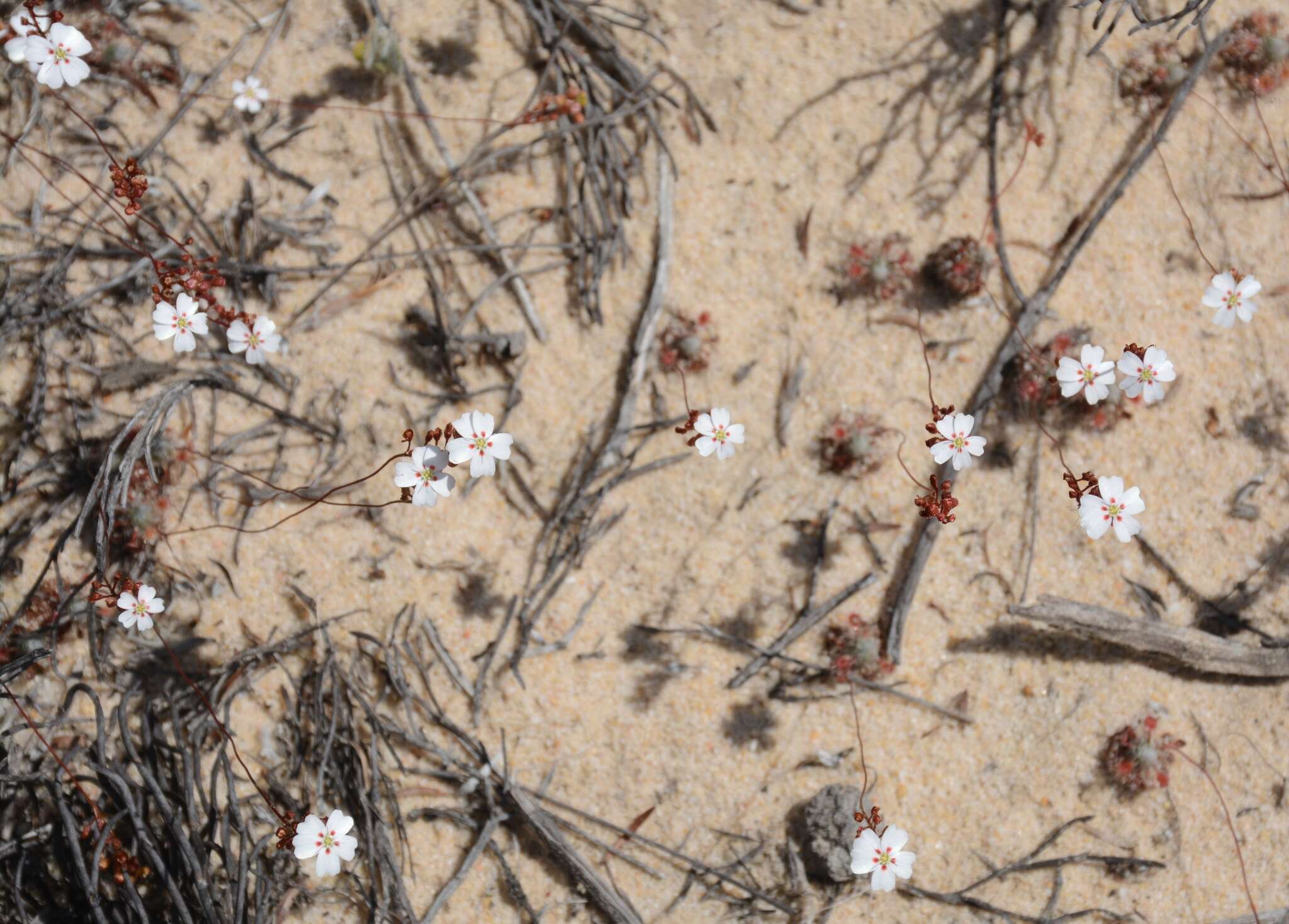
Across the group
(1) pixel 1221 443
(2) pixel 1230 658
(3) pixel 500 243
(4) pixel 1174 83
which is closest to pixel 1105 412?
(1) pixel 1221 443

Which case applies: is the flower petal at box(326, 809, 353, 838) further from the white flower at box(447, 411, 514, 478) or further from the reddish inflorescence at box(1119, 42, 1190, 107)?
the reddish inflorescence at box(1119, 42, 1190, 107)

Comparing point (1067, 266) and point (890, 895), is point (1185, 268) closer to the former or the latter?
point (1067, 266)

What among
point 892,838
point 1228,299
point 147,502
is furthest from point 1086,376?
point 147,502

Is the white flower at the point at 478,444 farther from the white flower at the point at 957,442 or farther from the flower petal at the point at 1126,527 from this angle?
the flower petal at the point at 1126,527

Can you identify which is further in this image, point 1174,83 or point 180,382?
point 1174,83

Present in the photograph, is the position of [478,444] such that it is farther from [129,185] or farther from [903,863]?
[903,863]

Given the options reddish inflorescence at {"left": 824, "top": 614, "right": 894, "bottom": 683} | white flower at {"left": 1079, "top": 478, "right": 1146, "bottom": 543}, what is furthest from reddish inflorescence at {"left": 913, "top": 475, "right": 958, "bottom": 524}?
reddish inflorescence at {"left": 824, "top": 614, "right": 894, "bottom": 683}
